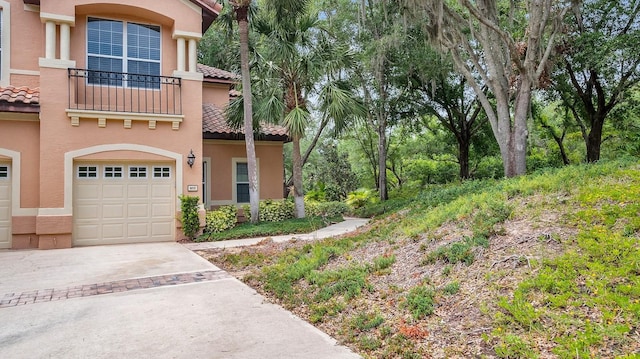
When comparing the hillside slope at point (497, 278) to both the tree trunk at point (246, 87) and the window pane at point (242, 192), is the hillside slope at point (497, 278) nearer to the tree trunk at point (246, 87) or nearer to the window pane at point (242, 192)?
the tree trunk at point (246, 87)

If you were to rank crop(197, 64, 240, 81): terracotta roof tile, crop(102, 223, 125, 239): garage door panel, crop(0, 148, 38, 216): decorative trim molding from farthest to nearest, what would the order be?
crop(197, 64, 240, 81): terracotta roof tile
crop(102, 223, 125, 239): garage door panel
crop(0, 148, 38, 216): decorative trim molding

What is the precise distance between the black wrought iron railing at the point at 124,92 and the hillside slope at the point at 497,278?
6361mm

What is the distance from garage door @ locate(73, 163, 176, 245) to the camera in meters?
10.2

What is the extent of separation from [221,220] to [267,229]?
1.50 meters

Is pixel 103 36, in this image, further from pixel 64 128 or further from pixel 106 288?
pixel 106 288

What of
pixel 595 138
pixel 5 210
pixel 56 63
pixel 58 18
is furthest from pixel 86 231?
pixel 595 138

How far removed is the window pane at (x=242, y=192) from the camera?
1414 centimetres

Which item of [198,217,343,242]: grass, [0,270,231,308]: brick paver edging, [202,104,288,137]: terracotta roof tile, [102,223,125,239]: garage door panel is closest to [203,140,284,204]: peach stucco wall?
[202,104,288,137]: terracotta roof tile

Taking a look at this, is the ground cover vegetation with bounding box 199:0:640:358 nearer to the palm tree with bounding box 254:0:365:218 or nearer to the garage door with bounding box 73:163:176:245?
the palm tree with bounding box 254:0:365:218

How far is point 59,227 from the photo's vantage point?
961 cm

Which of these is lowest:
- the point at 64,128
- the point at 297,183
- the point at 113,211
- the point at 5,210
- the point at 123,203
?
the point at 113,211

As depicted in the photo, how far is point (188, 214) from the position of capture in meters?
10.8

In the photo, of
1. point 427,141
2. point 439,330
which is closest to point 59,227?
point 439,330

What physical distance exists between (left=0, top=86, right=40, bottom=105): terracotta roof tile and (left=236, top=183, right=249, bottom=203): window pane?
658 centimetres
